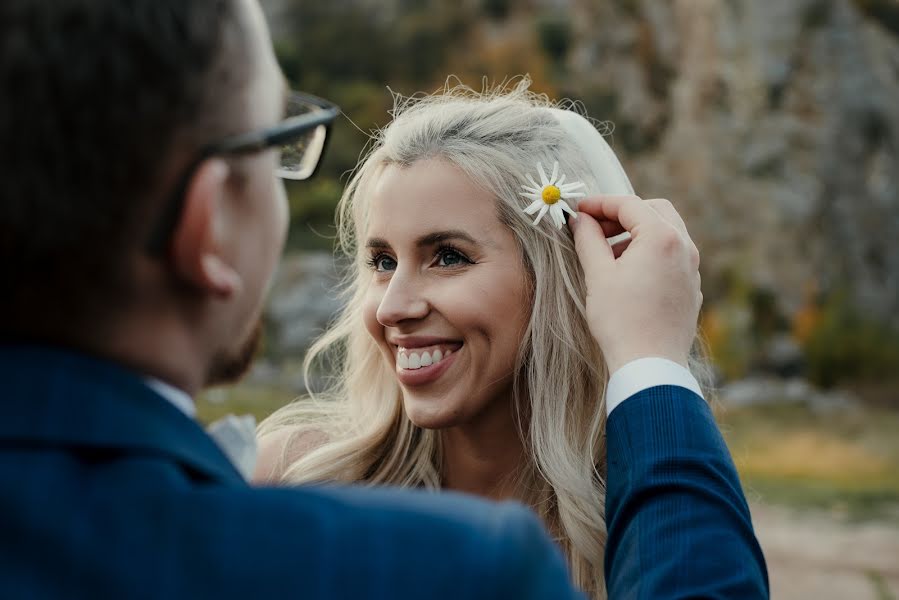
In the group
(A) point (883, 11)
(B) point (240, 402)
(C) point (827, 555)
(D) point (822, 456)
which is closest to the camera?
(C) point (827, 555)

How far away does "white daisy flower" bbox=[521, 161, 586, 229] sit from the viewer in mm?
2590

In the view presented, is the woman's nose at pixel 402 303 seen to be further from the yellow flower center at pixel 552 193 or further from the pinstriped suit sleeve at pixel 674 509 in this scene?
the pinstriped suit sleeve at pixel 674 509

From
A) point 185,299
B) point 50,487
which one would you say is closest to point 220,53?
point 185,299

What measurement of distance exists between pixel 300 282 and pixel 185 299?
13.4m

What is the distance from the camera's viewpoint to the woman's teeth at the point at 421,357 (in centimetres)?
259

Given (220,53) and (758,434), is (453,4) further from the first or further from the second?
(220,53)

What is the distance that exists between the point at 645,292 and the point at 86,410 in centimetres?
125

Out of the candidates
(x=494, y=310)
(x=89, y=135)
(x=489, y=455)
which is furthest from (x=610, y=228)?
(x=89, y=135)

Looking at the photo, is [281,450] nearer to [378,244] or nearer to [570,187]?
[378,244]

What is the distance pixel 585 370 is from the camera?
2762 millimetres

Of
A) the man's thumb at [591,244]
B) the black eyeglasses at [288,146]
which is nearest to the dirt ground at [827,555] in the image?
the man's thumb at [591,244]

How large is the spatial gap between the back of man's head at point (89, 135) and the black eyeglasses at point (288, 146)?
1 cm

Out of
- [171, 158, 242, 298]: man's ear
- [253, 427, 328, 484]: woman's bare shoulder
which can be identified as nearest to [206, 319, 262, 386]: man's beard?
[171, 158, 242, 298]: man's ear

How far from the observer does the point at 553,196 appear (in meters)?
2.61
